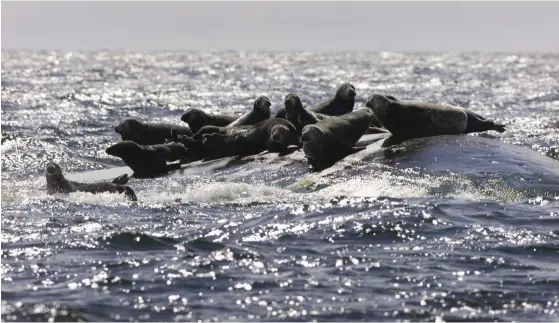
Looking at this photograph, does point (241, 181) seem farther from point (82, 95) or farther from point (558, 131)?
point (82, 95)

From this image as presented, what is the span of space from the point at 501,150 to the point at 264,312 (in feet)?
23.9

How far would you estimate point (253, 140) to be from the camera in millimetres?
14227

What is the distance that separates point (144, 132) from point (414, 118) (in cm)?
443

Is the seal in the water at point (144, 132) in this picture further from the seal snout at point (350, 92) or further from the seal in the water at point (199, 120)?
the seal snout at point (350, 92)

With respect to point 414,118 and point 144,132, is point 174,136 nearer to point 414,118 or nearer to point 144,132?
point 144,132

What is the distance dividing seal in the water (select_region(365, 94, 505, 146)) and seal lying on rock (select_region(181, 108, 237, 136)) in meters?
3.09

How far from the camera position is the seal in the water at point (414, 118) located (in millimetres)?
14008

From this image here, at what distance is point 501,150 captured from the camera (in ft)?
43.9

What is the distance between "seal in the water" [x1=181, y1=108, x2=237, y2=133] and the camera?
16016mm

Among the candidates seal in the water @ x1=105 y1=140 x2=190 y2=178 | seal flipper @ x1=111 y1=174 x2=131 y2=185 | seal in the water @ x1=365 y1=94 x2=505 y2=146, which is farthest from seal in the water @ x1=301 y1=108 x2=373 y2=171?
seal flipper @ x1=111 y1=174 x2=131 y2=185

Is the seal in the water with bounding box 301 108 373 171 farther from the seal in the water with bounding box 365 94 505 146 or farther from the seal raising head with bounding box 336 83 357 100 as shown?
the seal raising head with bounding box 336 83 357 100

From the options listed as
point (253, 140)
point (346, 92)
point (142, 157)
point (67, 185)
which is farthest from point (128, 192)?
point (346, 92)

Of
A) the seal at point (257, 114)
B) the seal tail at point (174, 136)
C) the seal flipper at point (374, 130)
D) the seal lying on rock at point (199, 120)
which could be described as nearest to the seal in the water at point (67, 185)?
the seal tail at point (174, 136)

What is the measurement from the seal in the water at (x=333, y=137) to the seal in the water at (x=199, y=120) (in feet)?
8.49
